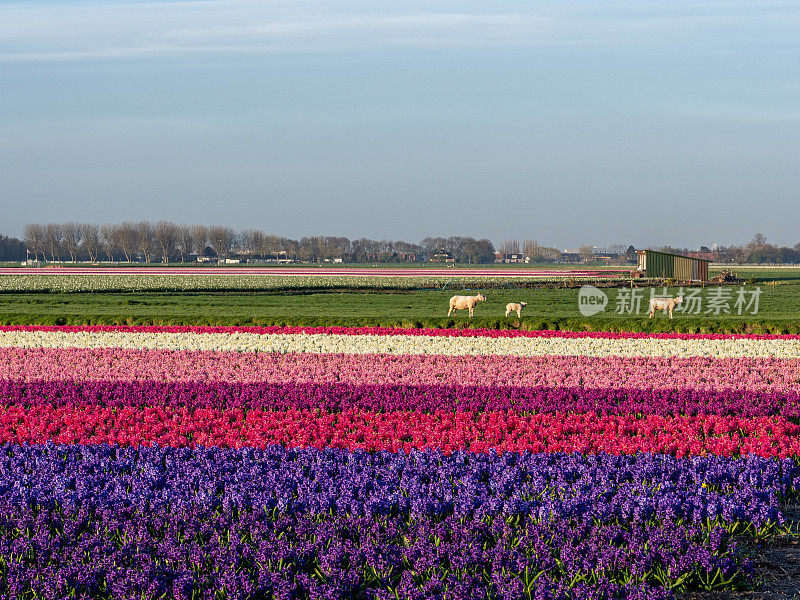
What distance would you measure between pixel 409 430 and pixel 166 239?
6005 inches

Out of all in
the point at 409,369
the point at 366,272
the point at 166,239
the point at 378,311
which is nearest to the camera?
the point at 409,369

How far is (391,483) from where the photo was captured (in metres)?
7.32

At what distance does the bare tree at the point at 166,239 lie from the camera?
15362 centimetres

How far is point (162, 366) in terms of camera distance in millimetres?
15320

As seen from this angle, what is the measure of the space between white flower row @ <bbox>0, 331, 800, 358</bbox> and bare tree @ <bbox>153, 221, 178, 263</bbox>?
134 m

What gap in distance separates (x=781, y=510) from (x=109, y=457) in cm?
608

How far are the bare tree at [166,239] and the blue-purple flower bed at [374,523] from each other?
14724cm

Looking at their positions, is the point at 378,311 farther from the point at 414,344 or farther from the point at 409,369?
the point at 409,369

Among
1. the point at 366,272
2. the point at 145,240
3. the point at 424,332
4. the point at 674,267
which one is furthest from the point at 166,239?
the point at 424,332

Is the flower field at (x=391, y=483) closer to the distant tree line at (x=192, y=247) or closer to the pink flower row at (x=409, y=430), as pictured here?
the pink flower row at (x=409, y=430)

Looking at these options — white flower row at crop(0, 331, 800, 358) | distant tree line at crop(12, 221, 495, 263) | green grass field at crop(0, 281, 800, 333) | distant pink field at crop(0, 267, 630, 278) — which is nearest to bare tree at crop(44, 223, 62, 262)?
distant tree line at crop(12, 221, 495, 263)

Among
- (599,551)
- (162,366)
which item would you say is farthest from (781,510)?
(162,366)

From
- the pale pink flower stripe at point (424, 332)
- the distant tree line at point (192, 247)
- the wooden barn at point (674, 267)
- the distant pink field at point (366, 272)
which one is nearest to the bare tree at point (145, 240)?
the distant tree line at point (192, 247)

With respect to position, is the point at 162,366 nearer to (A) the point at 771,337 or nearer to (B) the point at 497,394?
(B) the point at 497,394
